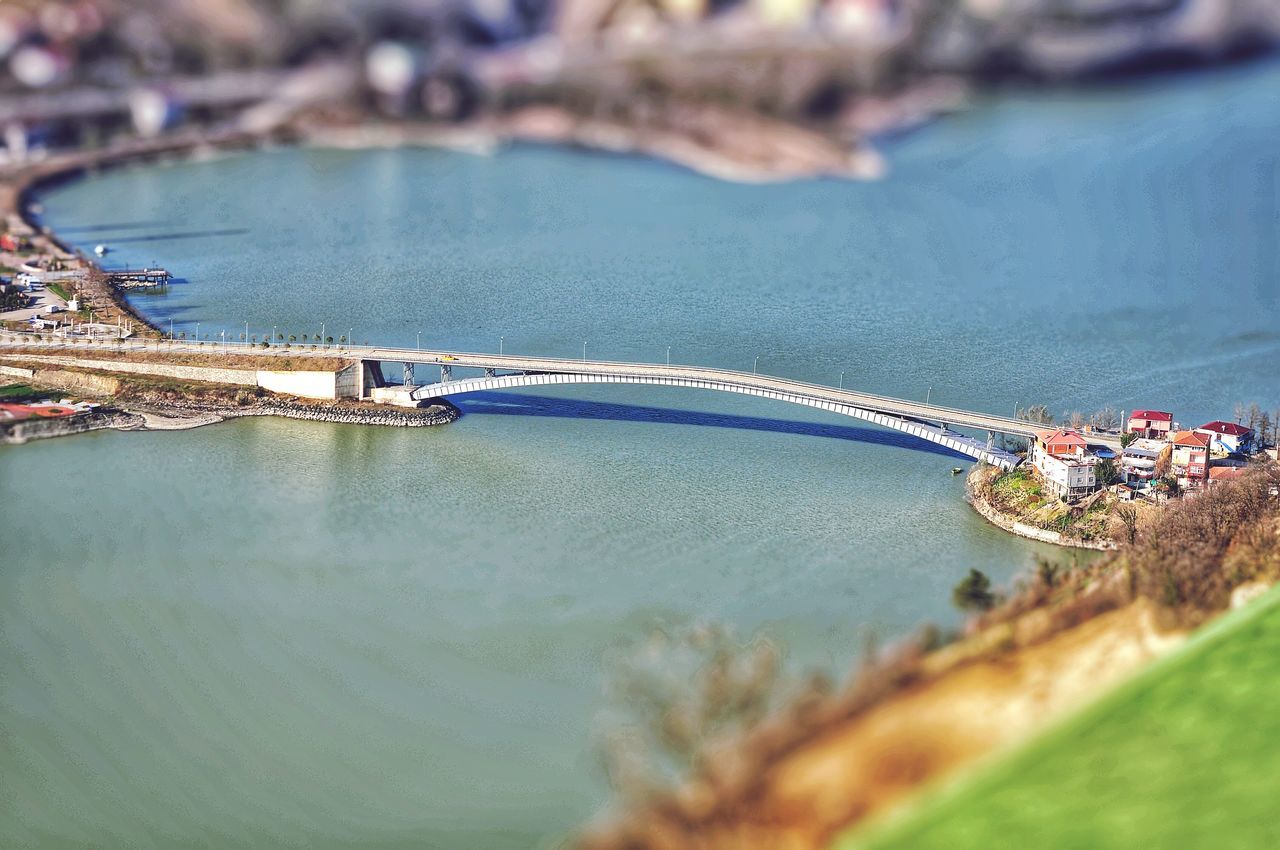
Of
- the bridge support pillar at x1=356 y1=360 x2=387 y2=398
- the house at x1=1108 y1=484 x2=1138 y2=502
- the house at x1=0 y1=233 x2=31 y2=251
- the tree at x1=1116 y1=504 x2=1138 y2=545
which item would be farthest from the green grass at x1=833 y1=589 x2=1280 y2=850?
the house at x1=0 y1=233 x2=31 y2=251

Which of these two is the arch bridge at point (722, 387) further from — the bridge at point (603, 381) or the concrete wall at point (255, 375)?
the concrete wall at point (255, 375)

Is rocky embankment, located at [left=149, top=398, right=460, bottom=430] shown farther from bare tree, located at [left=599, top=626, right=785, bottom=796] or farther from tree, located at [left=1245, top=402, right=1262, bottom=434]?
tree, located at [left=1245, top=402, right=1262, bottom=434]

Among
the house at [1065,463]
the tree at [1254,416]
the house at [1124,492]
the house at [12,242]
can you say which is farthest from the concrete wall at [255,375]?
the tree at [1254,416]

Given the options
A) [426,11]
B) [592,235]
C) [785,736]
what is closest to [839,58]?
[426,11]

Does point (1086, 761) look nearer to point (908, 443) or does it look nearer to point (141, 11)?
point (141, 11)

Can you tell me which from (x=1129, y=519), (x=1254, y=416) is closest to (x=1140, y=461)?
(x=1129, y=519)

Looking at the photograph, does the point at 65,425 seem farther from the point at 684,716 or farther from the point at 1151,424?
the point at 1151,424
